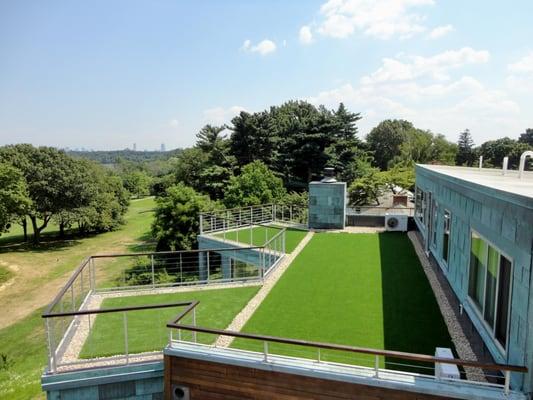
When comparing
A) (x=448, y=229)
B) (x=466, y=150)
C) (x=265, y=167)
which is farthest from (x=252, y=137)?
(x=466, y=150)

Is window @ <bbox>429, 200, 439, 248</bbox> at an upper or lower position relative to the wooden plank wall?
upper

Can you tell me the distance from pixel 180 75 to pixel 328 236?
1571 centimetres

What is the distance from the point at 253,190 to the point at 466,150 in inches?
2237

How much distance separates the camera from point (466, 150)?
219 ft

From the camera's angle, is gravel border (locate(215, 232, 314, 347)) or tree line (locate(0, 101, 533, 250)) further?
tree line (locate(0, 101, 533, 250))

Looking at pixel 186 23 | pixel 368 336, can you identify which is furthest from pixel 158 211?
pixel 368 336

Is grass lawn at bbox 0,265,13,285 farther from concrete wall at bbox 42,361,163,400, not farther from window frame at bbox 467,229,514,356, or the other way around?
window frame at bbox 467,229,514,356

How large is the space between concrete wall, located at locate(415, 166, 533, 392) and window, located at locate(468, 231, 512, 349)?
14cm

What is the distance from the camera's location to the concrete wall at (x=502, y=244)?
12.5 feet

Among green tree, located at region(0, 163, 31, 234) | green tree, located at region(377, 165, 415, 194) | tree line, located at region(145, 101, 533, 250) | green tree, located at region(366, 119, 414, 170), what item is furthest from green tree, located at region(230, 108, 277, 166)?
green tree, located at region(366, 119, 414, 170)

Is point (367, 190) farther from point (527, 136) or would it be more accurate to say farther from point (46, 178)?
point (527, 136)

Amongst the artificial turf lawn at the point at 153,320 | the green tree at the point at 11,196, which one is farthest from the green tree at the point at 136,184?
A: the artificial turf lawn at the point at 153,320

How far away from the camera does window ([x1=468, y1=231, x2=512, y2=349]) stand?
4.57 m

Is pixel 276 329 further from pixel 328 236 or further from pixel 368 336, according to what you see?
pixel 328 236
